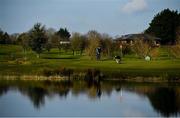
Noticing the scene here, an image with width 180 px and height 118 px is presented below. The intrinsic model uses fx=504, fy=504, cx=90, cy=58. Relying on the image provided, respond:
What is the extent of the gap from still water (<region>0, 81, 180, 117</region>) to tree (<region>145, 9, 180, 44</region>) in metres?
75.7

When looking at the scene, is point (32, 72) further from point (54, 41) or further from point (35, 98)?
point (54, 41)

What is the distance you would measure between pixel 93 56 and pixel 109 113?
190 feet

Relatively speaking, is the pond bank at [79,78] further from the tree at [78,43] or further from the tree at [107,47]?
the tree at [78,43]

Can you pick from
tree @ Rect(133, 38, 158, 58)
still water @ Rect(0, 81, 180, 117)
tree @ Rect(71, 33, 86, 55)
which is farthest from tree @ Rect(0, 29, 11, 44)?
still water @ Rect(0, 81, 180, 117)

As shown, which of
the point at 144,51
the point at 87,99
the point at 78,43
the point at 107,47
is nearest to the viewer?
the point at 87,99

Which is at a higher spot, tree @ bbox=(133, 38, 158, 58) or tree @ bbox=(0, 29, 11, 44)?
tree @ bbox=(0, 29, 11, 44)

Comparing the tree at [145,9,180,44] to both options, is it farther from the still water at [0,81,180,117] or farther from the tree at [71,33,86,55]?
the still water at [0,81,180,117]

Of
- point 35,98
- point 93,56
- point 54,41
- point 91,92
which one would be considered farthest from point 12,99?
point 54,41

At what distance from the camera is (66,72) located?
63312 mm

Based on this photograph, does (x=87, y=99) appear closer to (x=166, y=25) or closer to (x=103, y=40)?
(x=103, y=40)

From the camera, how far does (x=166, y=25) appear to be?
133m

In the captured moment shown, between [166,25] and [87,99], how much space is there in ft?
295

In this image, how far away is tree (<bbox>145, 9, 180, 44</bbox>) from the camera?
5192 inches

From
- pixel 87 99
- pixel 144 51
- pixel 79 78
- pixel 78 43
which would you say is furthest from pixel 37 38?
pixel 87 99
